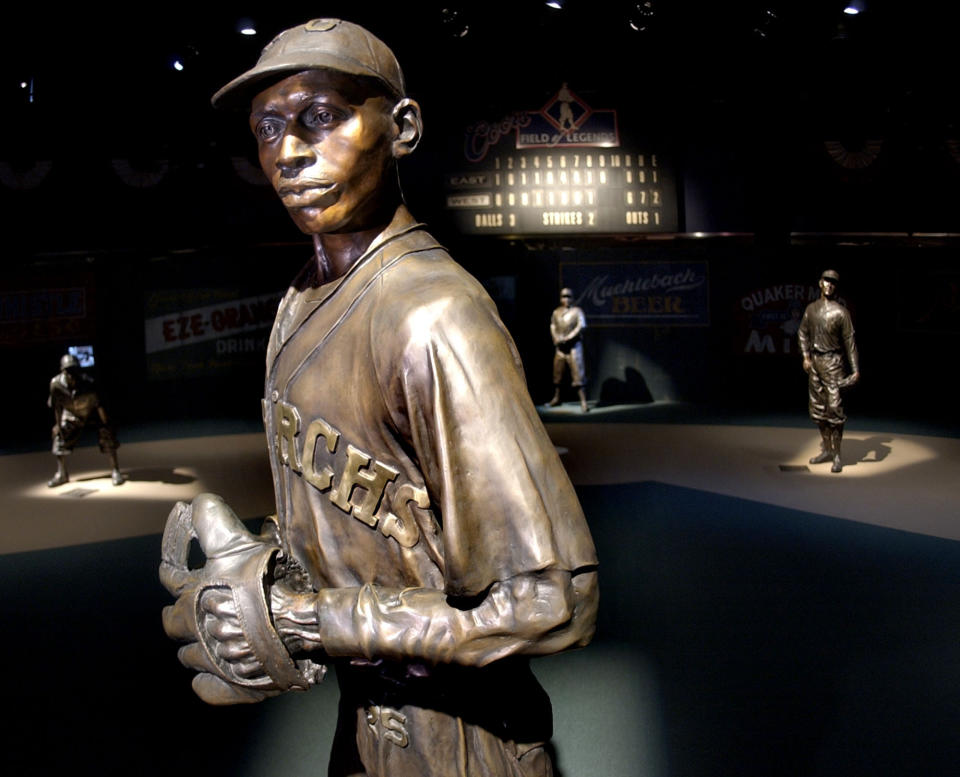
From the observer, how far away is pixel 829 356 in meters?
9.34

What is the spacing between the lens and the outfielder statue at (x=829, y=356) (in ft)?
30.3

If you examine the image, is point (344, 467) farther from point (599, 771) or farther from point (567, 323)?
point (567, 323)

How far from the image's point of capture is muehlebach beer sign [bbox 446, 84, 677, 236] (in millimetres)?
12336

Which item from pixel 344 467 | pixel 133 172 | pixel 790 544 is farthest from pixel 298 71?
pixel 133 172

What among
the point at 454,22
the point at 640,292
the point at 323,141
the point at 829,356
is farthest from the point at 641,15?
the point at 323,141

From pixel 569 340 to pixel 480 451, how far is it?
12.1m

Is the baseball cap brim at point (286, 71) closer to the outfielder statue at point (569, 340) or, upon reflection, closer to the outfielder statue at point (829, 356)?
the outfielder statue at point (829, 356)

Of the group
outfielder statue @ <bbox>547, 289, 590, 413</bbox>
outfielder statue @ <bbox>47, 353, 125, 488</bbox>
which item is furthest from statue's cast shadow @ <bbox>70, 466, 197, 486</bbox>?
outfielder statue @ <bbox>547, 289, 590, 413</bbox>

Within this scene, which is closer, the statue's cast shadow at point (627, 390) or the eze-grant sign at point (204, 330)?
the eze-grant sign at point (204, 330)

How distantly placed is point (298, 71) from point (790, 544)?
5909 millimetres

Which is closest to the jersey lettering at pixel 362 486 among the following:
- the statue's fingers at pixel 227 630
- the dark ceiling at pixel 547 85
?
the statue's fingers at pixel 227 630

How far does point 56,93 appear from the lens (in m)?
10.2

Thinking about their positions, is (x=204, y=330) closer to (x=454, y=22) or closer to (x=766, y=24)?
(x=454, y=22)

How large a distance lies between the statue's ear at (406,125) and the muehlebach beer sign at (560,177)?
1072cm
